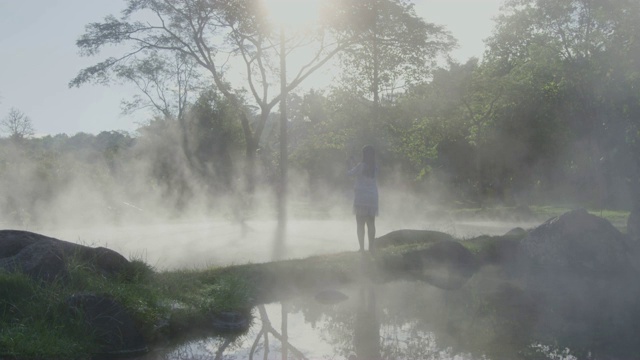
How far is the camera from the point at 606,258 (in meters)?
12.7

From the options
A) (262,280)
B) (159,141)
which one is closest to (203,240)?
(262,280)

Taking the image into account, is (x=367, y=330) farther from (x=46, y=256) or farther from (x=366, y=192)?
(x=366, y=192)

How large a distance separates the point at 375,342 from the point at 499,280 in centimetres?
470

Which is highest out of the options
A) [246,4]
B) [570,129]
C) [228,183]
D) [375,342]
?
[246,4]

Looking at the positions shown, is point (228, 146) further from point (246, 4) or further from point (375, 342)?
point (375, 342)

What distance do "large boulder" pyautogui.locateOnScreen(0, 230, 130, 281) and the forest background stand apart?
555 cm

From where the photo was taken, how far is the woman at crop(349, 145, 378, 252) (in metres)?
11.7

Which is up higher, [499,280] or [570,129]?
[570,129]

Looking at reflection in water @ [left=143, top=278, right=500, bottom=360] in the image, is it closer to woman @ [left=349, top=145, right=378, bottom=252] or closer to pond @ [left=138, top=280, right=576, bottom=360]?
pond @ [left=138, top=280, right=576, bottom=360]

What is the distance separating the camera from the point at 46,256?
7.50 meters

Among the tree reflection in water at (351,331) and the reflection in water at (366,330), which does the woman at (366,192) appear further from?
the reflection in water at (366,330)

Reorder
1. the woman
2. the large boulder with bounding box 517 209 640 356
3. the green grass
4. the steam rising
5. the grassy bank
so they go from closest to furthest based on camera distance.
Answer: the green grass
the grassy bank
the large boulder with bounding box 517 209 640 356
the woman
the steam rising

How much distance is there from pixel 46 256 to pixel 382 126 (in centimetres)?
2992

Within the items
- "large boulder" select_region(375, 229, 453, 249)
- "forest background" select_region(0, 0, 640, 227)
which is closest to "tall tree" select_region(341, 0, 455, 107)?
"forest background" select_region(0, 0, 640, 227)
